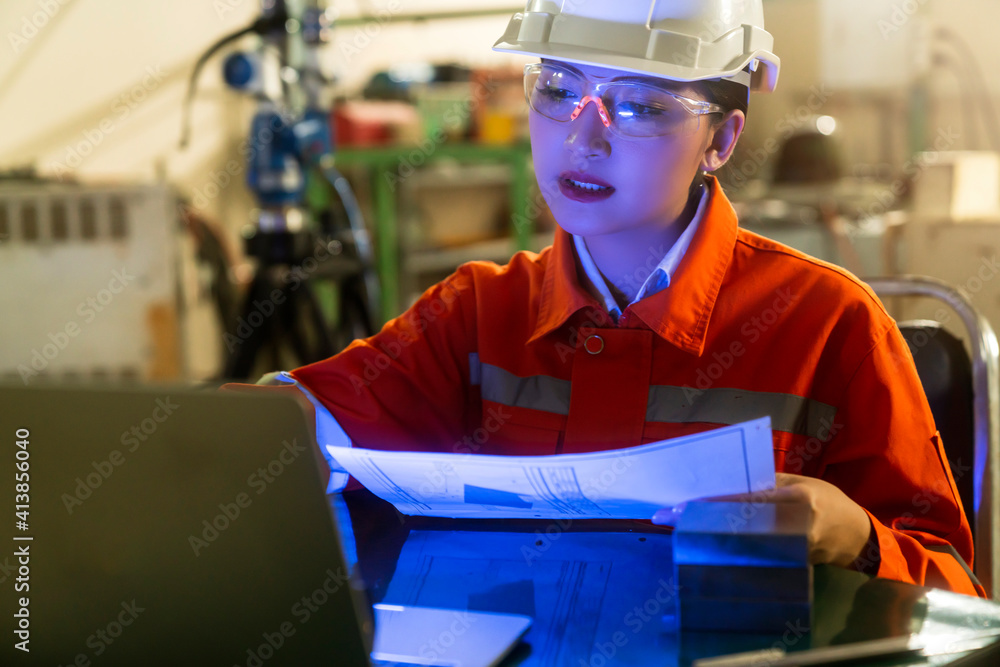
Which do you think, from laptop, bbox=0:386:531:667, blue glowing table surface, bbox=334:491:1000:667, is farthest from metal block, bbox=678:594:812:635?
laptop, bbox=0:386:531:667

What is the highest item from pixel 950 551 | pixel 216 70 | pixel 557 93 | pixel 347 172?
pixel 557 93

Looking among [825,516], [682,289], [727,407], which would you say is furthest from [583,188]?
[825,516]

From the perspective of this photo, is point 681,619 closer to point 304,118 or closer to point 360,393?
point 360,393

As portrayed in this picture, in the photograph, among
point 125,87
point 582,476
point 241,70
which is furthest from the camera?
point 125,87

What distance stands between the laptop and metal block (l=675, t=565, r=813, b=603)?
7.7 inches

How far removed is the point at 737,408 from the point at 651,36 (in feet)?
1.18

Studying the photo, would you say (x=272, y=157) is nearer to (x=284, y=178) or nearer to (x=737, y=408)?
(x=284, y=178)

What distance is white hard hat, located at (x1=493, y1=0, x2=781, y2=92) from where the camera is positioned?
2.76 feet

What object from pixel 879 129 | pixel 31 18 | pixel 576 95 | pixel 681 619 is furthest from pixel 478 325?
pixel 879 129

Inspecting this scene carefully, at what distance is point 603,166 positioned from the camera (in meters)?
0.86

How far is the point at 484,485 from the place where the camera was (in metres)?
0.66

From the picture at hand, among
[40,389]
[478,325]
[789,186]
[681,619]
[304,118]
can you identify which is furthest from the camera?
[789,186]

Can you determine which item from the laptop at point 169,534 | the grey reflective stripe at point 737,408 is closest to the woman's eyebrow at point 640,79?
the grey reflective stripe at point 737,408

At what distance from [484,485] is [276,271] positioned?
75.2 inches
